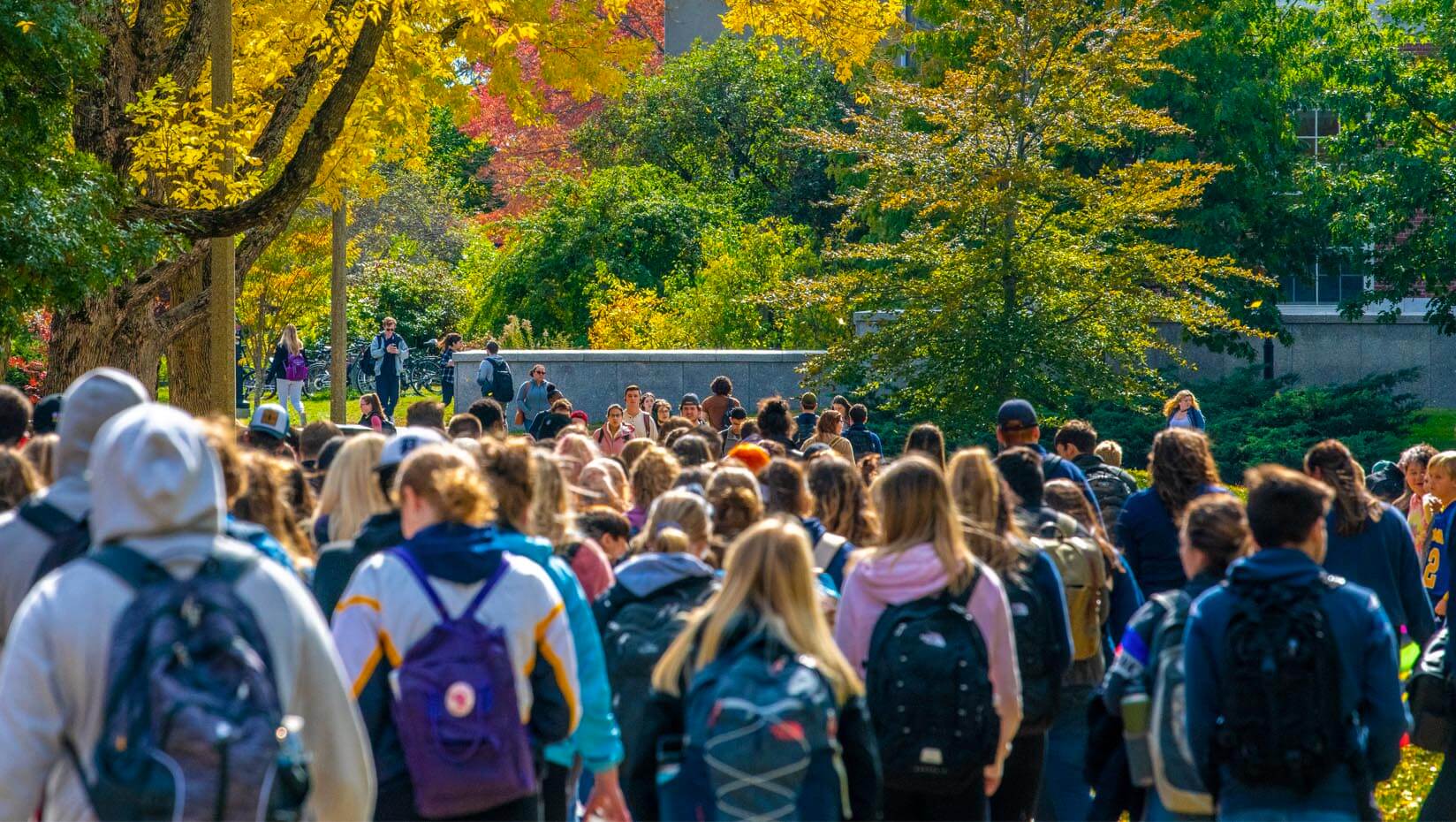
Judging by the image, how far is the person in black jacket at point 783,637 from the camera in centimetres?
454

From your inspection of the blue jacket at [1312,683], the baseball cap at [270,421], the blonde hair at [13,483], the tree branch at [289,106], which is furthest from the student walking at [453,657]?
the tree branch at [289,106]

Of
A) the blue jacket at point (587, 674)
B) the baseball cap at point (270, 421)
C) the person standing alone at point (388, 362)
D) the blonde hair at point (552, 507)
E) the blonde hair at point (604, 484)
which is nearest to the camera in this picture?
the blue jacket at point (587, 674)

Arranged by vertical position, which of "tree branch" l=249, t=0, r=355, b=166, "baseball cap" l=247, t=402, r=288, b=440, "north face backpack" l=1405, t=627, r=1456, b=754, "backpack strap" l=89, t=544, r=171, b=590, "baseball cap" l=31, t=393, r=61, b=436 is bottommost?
"north face backpack" l=1405, t=627, r=1456, b=754

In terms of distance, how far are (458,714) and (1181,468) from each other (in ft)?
12.8

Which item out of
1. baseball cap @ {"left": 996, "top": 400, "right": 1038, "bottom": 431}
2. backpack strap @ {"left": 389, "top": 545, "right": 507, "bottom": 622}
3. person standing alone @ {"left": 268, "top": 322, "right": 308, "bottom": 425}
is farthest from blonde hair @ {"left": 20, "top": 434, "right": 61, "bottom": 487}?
person standing alone @ {"left": 268, "top": 322, "right": 308, "bottom": 425}

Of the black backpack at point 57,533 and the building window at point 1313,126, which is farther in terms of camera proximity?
the building window at point 1313,126

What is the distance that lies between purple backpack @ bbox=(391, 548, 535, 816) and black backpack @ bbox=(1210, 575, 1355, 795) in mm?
1879

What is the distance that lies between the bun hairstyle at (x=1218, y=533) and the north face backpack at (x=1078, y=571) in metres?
1.48

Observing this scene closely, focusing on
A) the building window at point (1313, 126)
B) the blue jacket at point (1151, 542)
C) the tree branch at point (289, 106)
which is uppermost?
the building window at point (1313, 126)

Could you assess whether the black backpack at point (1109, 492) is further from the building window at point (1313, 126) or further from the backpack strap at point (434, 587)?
the building window at point (1313, 126)

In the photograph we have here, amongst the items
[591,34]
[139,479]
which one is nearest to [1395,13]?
[591,34]

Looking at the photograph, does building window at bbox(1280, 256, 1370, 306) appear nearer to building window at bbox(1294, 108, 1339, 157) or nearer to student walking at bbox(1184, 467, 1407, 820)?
building window at bbox(1294, 108, 1339, 157)

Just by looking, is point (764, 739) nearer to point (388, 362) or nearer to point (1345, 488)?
point (1345, 488)

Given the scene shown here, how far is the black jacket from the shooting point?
459 cm
